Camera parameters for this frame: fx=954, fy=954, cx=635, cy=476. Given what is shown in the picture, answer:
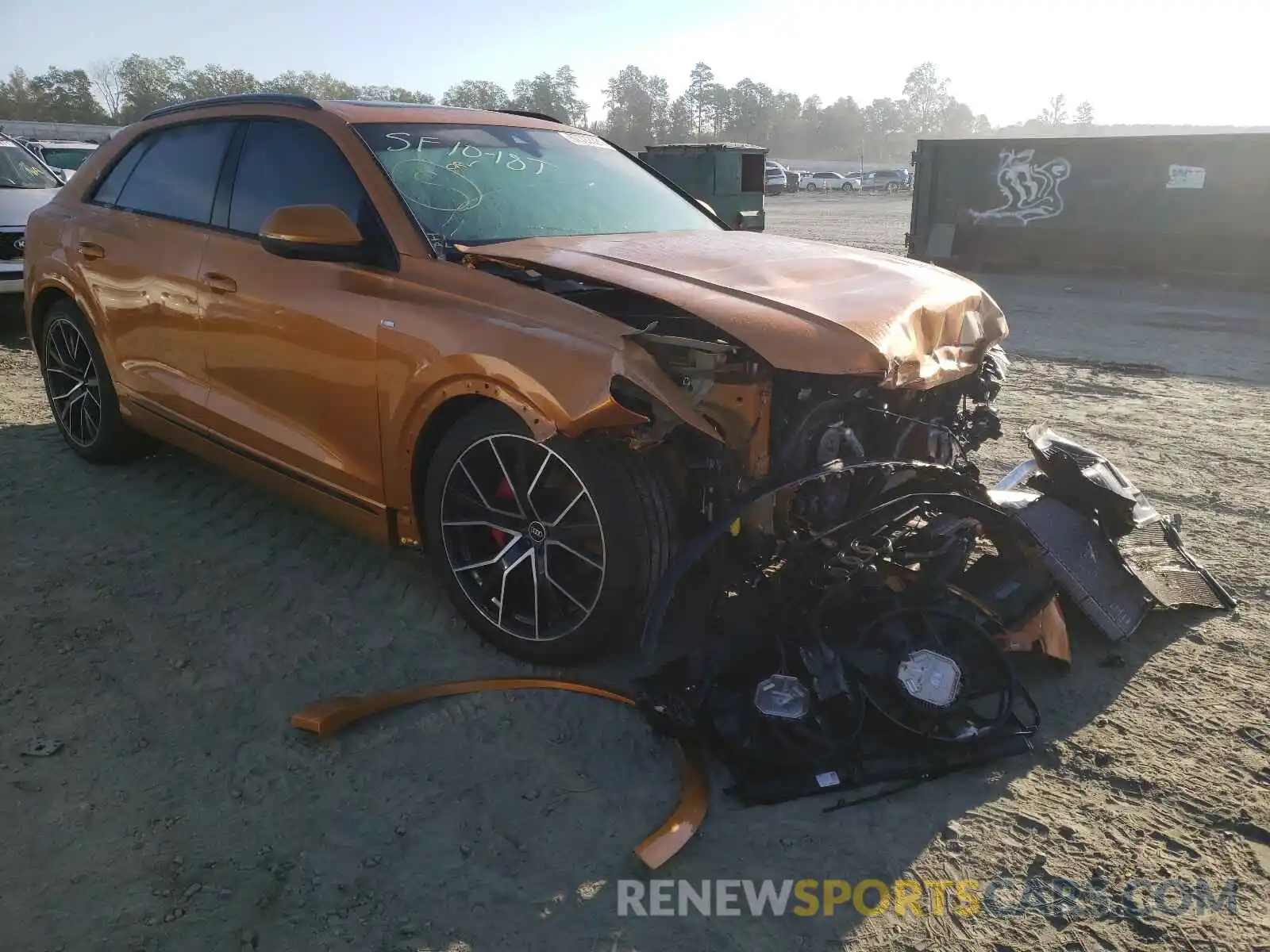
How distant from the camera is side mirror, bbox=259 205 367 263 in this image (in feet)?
10.9

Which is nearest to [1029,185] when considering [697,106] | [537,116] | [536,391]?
[537,116]

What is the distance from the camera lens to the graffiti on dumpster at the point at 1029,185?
1510cm

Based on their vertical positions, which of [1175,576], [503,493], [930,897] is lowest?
[930,897]

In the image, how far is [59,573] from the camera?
4094mm

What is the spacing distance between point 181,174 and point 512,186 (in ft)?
5.76

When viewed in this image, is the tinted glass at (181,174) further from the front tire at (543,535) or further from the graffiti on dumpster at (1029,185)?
the graffiti on dumpster at (1029,185)

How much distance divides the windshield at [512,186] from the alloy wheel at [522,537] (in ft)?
2.93

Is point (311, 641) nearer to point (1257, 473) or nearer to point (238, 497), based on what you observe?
point (238, 497)

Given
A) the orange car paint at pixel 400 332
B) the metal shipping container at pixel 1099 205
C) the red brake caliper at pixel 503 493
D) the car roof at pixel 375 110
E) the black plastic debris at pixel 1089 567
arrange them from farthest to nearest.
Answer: the metal shipping container at pixel 1099 205 → the car roof at pixel 375 110 → the black plastic debris at pixel 1089 567 → the red brake caliper at pixel 503 493 → the orange car paint at pixel 400 332

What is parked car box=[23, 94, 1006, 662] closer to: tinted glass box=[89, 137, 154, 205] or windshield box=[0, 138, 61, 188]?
tinted glass box=[89, 137, 154, 205]

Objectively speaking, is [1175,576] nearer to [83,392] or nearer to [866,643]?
[866,643]

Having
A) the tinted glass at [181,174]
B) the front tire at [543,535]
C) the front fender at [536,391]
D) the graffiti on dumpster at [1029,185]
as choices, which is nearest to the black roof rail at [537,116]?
the tinted glass at [181,174]

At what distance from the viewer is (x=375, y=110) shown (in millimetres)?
4031

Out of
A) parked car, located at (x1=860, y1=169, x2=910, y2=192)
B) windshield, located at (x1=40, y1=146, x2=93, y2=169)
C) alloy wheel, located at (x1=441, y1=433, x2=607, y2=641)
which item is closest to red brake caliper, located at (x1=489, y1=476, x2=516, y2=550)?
alloy wheel, located at (x1=441, y1=433, x2=607, y2=641)
